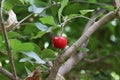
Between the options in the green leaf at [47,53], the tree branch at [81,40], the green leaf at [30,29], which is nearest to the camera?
the tree branch at [81,40]

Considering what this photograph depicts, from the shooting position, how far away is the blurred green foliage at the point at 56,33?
0.86 metres

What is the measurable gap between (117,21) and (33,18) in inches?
15.2

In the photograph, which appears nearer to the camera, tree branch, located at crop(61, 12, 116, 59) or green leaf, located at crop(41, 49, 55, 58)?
tree branch, located at crop(61, 12, 116, 59)

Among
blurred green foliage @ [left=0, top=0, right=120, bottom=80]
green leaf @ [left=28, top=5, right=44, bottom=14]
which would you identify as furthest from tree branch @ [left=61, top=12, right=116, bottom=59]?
green leaf @ [left=28, top=5, right=44, bottom=14]

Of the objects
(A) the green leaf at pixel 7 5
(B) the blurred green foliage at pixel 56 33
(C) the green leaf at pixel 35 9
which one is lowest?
(B) the blurred green foliage at pixel 56 33

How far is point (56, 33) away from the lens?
3.70 feet

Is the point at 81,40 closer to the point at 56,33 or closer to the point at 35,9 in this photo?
the point at 35,9

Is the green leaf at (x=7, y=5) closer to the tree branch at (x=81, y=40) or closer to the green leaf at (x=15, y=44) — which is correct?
the green leaf at (x=15, y=44)

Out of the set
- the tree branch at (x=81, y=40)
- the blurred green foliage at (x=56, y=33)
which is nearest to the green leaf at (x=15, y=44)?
the blurred green foliage at (x=56, y=33)

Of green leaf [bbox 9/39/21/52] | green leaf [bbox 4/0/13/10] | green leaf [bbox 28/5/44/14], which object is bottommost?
green leaf [bbox 9/39/21/52]

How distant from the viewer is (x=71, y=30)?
1.44 metres

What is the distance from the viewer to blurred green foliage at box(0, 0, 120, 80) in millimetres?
864

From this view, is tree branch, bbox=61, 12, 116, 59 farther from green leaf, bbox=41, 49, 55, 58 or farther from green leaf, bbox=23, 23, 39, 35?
green leaf, bbox=23, 23, 39, 35

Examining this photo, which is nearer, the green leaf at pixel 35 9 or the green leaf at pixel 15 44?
the green leaf at pixel 15 44
